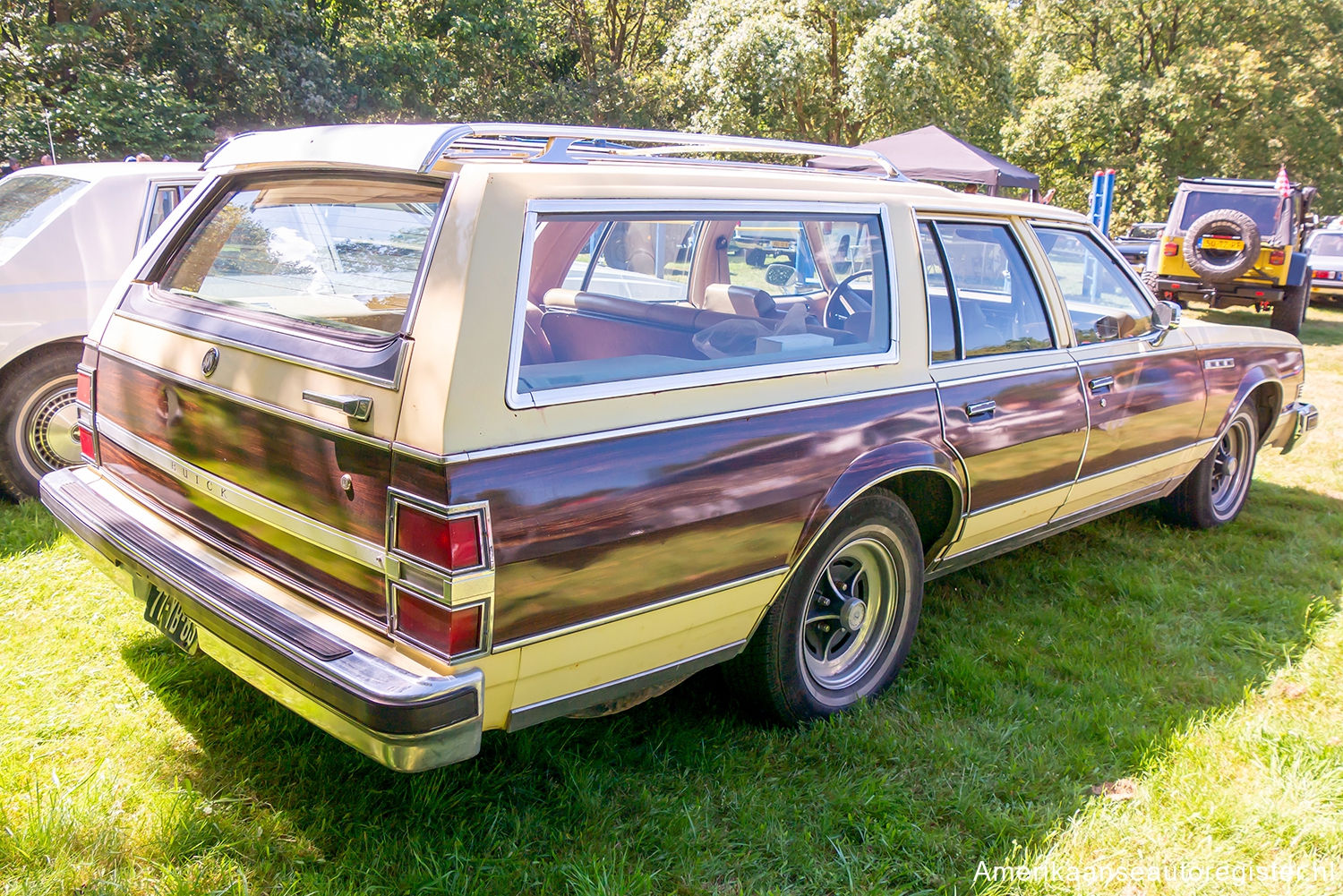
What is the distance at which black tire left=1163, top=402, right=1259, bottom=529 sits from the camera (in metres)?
5.06

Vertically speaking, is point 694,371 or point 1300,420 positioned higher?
point 694,371

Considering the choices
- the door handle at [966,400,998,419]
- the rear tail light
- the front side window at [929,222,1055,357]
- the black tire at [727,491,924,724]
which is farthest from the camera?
the front side window at [929,222,1055,357]

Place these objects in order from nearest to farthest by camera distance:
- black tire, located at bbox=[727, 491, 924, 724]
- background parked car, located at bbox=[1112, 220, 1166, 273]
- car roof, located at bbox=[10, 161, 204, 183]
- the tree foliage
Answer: black tire, located at bbox=[727, 491, 924, 724] < car roof, located at bbox=[10, 161, 204, 183] < the tree foliage < background parked car, located at bbox=[1112, 220, 1166, 273]

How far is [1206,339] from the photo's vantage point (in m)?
4.65

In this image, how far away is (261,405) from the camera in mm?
2424

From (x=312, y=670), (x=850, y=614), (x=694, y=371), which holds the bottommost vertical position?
(x=850, y=614)

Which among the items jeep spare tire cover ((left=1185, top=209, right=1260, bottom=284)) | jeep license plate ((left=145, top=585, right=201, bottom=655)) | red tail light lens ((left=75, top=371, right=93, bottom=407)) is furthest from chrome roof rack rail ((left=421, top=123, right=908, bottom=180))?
jeep spare tire cover ((left=1185, top=209, right=1260, bottom=284))

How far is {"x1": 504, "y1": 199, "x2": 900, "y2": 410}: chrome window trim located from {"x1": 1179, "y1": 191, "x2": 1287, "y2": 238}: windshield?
12775 millimetres

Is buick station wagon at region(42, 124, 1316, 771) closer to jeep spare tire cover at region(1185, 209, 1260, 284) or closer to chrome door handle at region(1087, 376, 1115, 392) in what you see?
chrome door handle at region(1087, 376, 1115, 392)

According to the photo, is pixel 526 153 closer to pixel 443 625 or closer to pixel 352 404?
pixel 352 404

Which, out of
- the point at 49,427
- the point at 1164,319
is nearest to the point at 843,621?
the point at 1164,319

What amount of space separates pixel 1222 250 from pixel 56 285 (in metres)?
13.6

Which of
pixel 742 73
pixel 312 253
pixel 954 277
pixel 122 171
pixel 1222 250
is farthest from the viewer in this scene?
pixel 742 73

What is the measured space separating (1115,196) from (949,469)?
2621 cm
